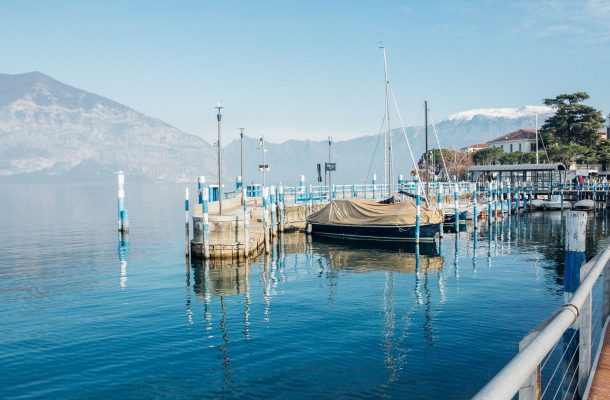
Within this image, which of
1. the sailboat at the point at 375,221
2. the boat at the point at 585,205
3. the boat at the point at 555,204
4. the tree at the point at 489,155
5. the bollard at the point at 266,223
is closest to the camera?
the bollard at the point at 266,223

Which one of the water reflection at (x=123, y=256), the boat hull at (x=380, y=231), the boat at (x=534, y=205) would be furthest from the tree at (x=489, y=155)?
the water reflection at (x=123, y=256)

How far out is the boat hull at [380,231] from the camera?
39.1 m

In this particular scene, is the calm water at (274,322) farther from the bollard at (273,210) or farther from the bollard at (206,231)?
the bollard at (273,210)

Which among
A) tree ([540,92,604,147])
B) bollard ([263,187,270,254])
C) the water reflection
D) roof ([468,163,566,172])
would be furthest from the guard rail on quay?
tree ([540,92,604,147])

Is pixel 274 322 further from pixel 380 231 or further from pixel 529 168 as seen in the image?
pixel 529 168

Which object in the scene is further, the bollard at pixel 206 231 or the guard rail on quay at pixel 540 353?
the bollard at pixel 206 231

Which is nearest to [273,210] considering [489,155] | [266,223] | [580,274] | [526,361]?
[266,223]

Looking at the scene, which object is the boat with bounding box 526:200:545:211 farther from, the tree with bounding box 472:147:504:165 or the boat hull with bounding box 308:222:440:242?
the tree with bounding box 472:147:504:165

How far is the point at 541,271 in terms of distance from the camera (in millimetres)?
28281

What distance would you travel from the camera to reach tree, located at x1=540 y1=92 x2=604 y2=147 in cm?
9400

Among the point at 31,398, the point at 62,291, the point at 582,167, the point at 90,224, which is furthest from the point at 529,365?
the point at 582,167

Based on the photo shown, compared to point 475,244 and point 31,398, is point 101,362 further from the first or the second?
point 475,244

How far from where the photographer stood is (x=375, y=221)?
40438 millimetres

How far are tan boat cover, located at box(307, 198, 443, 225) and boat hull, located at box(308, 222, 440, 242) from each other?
31 cm
